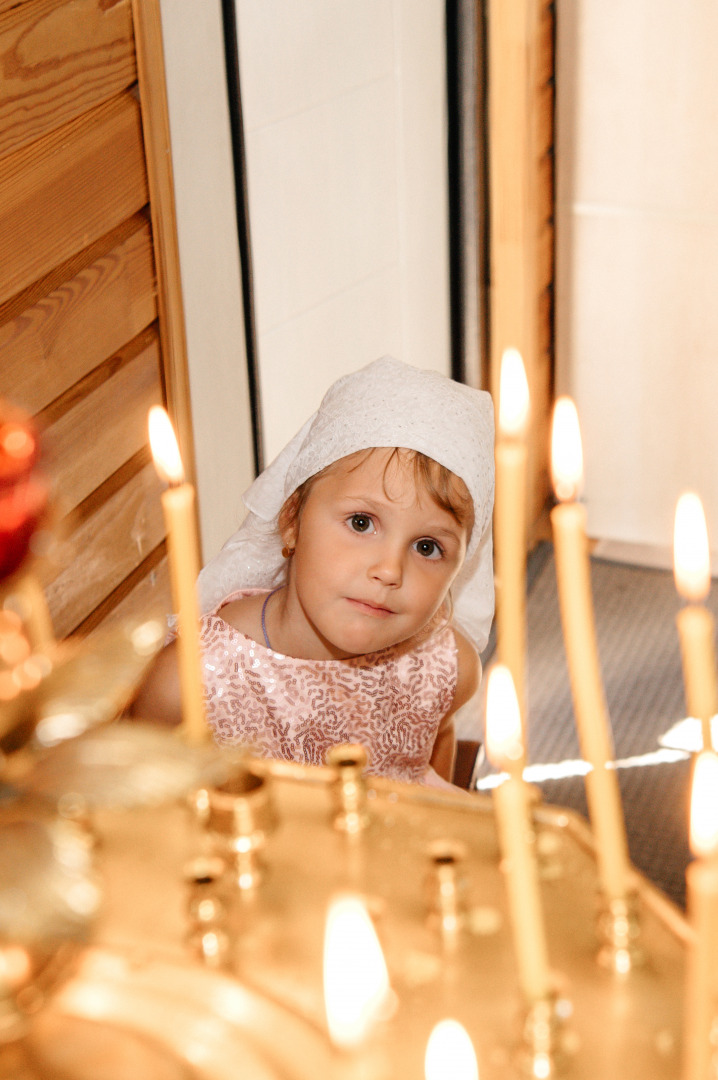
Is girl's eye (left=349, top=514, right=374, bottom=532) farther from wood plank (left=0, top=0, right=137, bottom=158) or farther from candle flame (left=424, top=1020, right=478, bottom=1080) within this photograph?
candle flame (left=424, top=1020, right=478, bottom=1080)

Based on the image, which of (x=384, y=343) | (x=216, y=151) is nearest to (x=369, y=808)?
(x=216, y=151)

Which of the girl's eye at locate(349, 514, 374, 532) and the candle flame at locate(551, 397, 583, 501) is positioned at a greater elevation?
the candle flame at locate(551, 397, 583, 501)

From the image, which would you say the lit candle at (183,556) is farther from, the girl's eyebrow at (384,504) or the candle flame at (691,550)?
the girl's eyebrow at (384,504)

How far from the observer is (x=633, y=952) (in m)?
0.44

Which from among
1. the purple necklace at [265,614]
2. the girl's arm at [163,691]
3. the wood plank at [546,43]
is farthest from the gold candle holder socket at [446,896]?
the wood plank at [546,43]

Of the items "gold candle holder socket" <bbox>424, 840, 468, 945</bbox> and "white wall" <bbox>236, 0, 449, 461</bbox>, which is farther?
"white wall" <bbox>236, 0, 449, 461</bbox>

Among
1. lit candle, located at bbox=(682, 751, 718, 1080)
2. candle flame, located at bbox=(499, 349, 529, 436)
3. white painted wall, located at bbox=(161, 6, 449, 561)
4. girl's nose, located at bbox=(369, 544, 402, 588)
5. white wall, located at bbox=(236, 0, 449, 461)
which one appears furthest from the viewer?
white wall, located at bbox=(236, 0, 449, 461)

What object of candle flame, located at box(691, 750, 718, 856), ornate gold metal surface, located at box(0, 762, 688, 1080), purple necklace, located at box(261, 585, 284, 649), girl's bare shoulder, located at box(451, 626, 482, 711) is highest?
candle flame, located at box(691, 750, 718, 856)

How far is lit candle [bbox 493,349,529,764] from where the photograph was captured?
1.26 ft

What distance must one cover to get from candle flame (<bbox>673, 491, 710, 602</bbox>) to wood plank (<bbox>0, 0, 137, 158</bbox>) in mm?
1043

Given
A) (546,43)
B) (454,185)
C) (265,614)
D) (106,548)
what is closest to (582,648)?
(265,614)

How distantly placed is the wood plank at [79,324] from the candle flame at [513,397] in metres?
0.98

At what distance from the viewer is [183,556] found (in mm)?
455

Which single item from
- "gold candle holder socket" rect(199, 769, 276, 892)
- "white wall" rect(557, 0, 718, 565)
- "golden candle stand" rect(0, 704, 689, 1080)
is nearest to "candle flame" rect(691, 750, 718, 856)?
"golden candle stand" rect(0, 704, 689, 1080)
